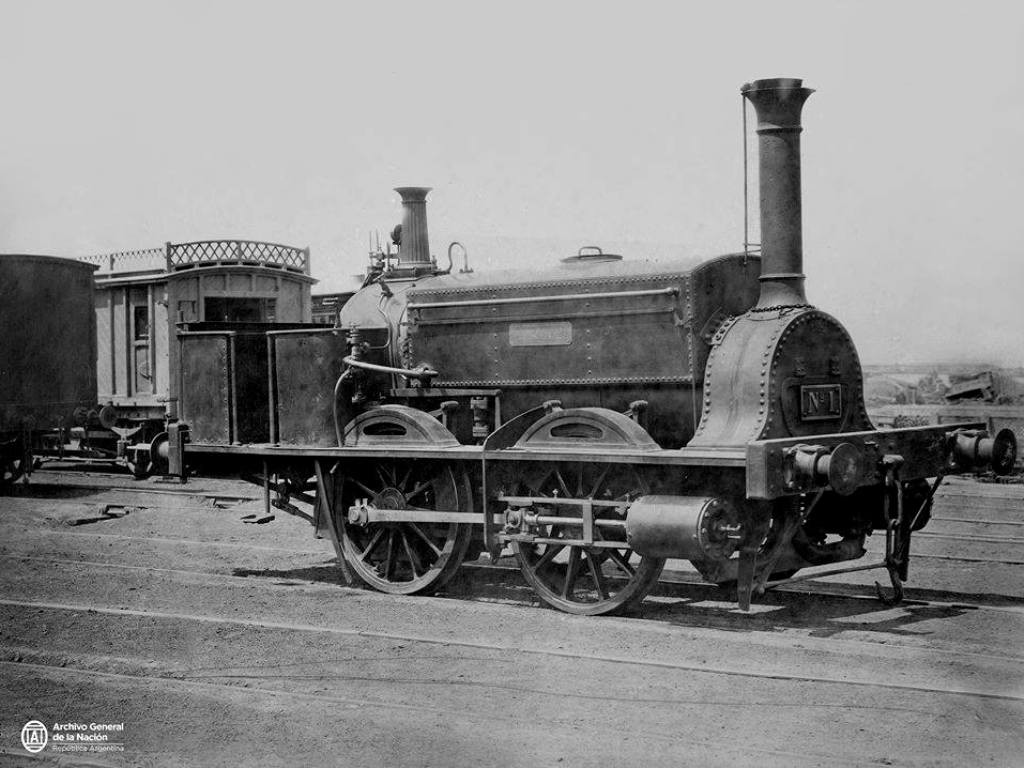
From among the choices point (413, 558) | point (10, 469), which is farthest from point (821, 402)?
point (10, 469)

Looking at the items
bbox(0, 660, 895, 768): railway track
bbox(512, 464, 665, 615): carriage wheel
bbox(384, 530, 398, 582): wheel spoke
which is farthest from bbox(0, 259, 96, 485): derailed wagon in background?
bbox(512, 464, 665, 615): carriage wheel

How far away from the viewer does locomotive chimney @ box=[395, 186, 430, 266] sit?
1038 cm

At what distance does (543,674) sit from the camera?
6559 millimetres

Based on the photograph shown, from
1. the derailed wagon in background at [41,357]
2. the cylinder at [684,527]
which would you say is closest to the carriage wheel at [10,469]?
the derailed wagon in background at [41,357]

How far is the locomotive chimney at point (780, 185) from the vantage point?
26.2 feet

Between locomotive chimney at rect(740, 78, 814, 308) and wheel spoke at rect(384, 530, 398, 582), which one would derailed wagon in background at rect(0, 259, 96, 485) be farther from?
locomotive chimney at rect(740, 78, 814, 308)

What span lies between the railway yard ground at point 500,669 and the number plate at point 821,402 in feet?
4.56

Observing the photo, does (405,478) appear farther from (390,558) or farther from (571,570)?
(571,570)

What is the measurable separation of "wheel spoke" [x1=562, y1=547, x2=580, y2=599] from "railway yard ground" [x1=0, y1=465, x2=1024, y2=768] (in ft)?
0.85

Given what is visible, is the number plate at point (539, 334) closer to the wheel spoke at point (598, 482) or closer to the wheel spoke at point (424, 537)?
Result: the wheel spoke at point (598, 482)

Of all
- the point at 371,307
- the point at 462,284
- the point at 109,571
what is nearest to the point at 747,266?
the point at 462,284

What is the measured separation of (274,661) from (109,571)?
4.01 meters

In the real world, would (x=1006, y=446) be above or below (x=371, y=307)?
below

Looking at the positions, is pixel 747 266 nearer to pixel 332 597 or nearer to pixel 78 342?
pixel 332 597
